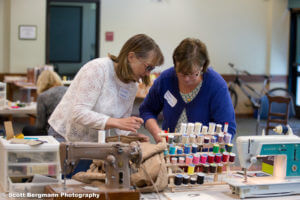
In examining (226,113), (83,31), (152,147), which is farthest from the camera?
(83,31)

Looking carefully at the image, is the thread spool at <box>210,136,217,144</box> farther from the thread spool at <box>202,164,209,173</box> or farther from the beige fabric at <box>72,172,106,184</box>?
the beige fabric at <box>72,172,106,184</box>

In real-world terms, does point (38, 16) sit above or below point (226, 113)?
above

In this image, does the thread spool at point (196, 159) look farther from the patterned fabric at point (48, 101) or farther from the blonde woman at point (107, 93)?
the patterned fabric at point (48, 101)

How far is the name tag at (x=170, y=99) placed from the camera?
300cm

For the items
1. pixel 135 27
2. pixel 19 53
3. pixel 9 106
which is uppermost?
pixel 135 27

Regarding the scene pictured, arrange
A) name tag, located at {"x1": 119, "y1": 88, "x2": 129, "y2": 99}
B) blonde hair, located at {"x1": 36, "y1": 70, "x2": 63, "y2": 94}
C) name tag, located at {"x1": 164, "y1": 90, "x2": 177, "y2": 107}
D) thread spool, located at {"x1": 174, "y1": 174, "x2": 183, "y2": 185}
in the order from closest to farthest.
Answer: thread spool, located at {"x1": 174, "y1": 174, "x2": 183, "y2": 185} < name tag, located at {"x1": 119, "y1": 88, "x2": 129, "y2": 99} < name tag, located at {"x1": 164, "y1": 90, "x2": 177, "y2": 107} < blonde hair, located at {"x1": 36, "y1": 70, "x2": 63, "y2": 94}

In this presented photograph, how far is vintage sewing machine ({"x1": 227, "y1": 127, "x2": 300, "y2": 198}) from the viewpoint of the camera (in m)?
2.45

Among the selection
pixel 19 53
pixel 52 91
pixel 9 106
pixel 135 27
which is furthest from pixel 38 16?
pixel 52 91

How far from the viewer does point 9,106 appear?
5.87m

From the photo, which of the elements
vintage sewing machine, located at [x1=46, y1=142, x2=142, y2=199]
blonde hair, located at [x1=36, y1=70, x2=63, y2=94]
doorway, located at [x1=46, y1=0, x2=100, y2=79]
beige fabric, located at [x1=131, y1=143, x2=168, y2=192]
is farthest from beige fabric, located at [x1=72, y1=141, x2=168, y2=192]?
doorway, located at [x1=46, y1=0, x2=100, y2=79]

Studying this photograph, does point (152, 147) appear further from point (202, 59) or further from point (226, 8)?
point (226, 8)

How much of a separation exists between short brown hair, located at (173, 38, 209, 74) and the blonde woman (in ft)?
0.35

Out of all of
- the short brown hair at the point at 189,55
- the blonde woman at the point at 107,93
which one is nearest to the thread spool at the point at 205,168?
the blonde woman at the point at 107,93

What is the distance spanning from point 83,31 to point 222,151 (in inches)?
391
